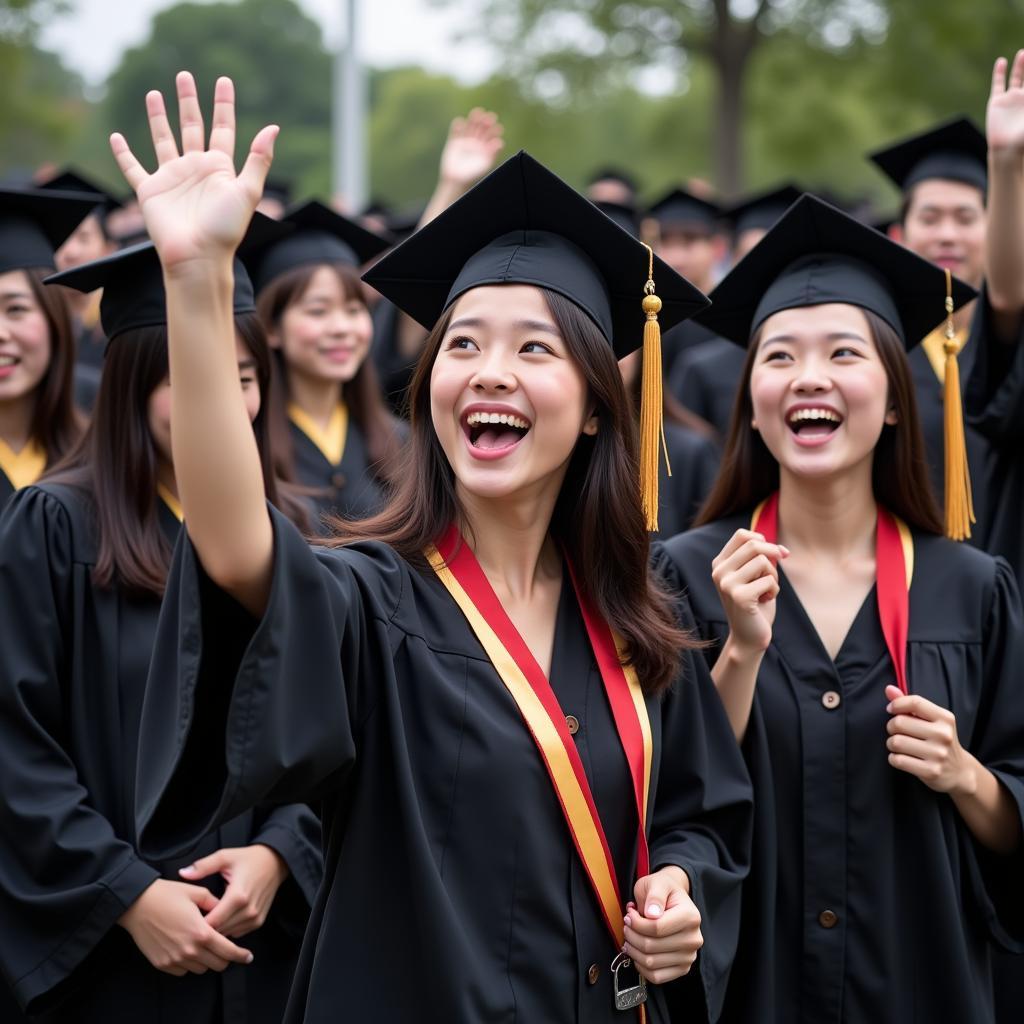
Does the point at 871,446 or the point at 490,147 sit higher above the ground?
the point at 490,147

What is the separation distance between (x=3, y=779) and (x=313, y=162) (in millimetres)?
35968

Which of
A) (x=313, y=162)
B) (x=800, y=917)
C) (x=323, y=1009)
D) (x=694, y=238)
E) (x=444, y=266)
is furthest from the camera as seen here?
(x=313, y=162)

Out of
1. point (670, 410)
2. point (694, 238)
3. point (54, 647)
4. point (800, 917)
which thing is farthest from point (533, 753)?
point (694, 238)

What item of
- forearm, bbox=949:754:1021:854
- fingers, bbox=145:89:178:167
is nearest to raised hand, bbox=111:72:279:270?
fingers, bbox=145:89:178:167

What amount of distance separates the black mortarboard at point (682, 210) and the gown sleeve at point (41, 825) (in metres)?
5.85

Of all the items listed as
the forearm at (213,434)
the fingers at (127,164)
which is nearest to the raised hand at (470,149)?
the fingers at (127,164)

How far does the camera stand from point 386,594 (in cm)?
243

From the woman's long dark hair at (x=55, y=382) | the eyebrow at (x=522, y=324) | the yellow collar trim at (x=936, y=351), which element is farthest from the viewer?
the yellow collar trim at (x=936, y=351)

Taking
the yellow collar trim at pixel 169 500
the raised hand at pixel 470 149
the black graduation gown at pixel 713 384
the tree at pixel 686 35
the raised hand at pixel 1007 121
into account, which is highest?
the tree at pixel 686 35

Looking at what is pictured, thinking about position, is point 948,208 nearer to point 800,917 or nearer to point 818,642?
point 818,642

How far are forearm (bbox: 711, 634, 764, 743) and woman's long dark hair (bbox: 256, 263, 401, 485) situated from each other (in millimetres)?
2165

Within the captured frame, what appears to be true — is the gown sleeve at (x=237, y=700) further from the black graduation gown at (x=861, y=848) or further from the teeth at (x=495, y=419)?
the black graduation gown at (x=861, y=848)

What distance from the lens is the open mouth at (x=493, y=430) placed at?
2549mm

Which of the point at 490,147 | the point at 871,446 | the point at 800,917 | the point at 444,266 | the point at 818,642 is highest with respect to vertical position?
the point at 490,147
